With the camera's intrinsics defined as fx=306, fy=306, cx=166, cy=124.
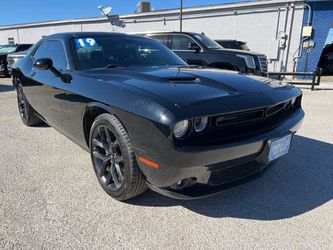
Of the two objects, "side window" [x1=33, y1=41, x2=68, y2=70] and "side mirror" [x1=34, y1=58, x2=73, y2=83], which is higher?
"side window" [x1=33, y1=41, x2=68, y2=70]

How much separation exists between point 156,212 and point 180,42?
6709mm

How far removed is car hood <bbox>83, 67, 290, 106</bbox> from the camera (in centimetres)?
210

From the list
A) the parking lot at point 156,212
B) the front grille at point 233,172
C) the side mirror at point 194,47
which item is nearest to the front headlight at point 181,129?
the front grille at point 233,172

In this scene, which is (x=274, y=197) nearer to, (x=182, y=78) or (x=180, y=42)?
(x=182, y=78)

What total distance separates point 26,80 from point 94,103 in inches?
88.3

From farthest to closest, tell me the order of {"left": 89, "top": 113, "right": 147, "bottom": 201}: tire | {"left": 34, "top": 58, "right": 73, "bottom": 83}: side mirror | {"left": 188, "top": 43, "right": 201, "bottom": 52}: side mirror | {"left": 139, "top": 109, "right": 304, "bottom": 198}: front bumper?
1. {"left": 188, "top": 43, "right": 201, "bottom": 52}: side mirror
2. {"left": 34, "top": 58, "right": 73, "bottom": 83}: side mirror
3. {"left": 89, "top": 113, "right": 147, "bottom": 201}: tire
4. {"left": 139, "top": 109, "right": 304, "bottom": 198}: front bumper

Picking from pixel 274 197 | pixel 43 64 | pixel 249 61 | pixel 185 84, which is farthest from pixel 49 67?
pixel 249 61

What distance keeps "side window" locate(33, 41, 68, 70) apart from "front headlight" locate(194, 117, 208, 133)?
1780mm

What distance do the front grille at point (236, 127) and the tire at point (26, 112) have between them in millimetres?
3318

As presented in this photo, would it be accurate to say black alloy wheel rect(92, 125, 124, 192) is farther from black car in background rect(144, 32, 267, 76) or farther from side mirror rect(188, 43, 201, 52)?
side mirror rect(188, 43, 201, 52)

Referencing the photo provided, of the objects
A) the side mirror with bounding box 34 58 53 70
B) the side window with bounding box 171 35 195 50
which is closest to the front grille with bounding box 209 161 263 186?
the side mirror with bounding box 34 58 53 70

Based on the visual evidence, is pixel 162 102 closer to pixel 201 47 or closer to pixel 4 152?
pixel 4 152

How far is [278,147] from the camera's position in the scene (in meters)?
2.41

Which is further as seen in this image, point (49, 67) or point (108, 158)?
point (49, 67)
